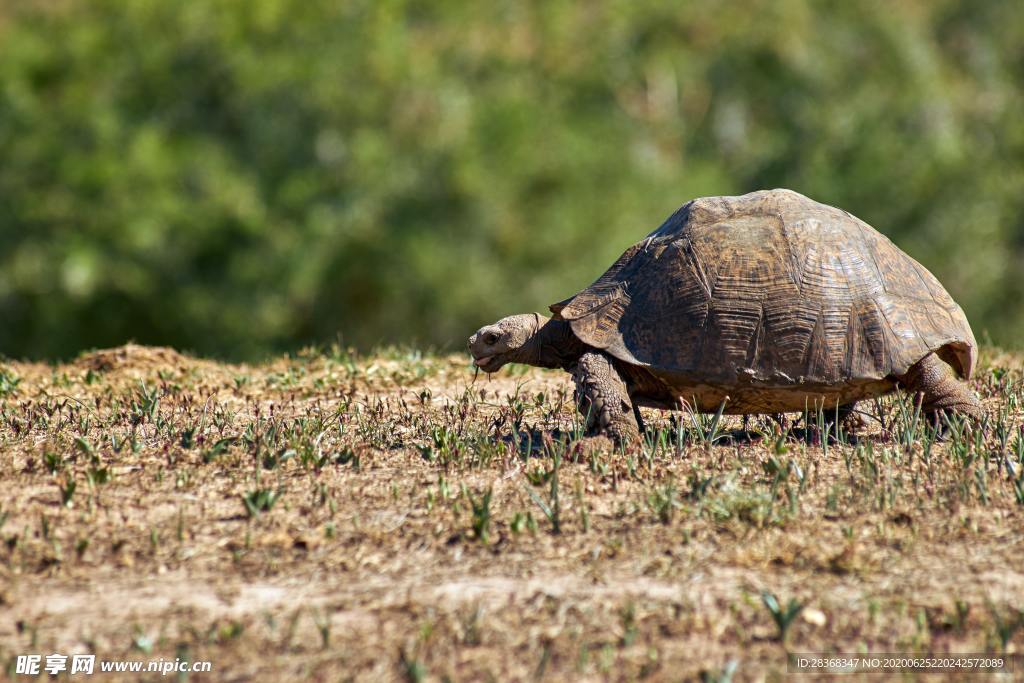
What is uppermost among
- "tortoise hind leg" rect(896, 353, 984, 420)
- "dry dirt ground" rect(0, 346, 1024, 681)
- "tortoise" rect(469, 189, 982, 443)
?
"tortoise" rect(469, 189, 982, 443)

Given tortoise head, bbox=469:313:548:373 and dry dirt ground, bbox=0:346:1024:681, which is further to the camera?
tortoise head, bbox=469:313:548:373

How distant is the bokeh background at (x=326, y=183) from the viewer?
25.8m

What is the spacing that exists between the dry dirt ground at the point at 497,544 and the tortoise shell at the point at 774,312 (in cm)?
31

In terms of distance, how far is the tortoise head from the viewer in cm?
718

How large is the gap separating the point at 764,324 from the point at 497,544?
202 centimetres

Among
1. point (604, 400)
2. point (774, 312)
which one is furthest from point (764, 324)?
point (604, 400)

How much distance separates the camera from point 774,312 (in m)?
6.37

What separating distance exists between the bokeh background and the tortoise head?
16.4 metres

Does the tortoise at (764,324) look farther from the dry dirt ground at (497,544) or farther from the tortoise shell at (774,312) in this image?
the dry dirt ground at (497,544)

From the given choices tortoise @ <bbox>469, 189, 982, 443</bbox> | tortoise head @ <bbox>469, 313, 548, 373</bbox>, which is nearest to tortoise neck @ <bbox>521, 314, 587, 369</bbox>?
tortoise head @ <bbox>469, 313, 548, 373</bbox>

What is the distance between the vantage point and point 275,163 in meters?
27.4

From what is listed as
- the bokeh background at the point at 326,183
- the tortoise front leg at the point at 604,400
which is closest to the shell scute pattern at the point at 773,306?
the tortoise front leg at the point at 604,400

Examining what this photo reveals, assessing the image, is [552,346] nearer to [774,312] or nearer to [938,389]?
[774,312]

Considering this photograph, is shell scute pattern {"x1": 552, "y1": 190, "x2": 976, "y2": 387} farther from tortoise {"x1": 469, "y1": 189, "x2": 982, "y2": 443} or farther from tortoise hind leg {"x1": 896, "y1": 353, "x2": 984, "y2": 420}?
tortoise hind leg {"x1": 896, "y1": 353, "x2": 984, "y2": 420}
